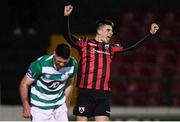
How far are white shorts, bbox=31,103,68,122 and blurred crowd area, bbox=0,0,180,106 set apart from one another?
837 centimetres

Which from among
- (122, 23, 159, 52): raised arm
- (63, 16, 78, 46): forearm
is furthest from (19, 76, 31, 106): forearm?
(122, 23, 159, 52): raised arm

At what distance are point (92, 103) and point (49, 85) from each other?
0.57 metres

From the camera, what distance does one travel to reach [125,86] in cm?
1647

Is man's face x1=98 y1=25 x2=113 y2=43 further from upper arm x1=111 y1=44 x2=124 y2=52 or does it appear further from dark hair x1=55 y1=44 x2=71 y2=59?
dark hair x1=55 y1=44 x2=71 y2=59

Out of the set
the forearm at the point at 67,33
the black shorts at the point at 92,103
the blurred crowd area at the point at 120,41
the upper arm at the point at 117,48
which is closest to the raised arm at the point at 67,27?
the forearm at the point at 67,33

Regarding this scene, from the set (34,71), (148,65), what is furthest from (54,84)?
(148,65)

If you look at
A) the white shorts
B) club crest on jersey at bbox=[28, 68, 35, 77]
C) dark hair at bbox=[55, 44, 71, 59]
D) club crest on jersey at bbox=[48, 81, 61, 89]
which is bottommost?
the white shorts

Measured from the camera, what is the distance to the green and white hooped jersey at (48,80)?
755 cm

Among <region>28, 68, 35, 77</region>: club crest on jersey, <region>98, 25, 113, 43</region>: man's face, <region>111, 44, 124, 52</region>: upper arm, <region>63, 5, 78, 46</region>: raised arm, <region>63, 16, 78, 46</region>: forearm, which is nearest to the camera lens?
<region>28, 68, 35, 77</region>: club crest on jersey

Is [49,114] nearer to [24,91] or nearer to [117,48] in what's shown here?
[24,91]

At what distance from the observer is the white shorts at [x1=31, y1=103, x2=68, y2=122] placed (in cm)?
776

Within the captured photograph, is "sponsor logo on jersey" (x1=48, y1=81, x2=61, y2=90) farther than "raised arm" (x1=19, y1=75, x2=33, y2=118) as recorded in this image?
Yes

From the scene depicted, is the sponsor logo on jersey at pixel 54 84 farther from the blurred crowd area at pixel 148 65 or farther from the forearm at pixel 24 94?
the blurred crowd area at pixel 148 65

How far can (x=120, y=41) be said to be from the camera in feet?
53.5
